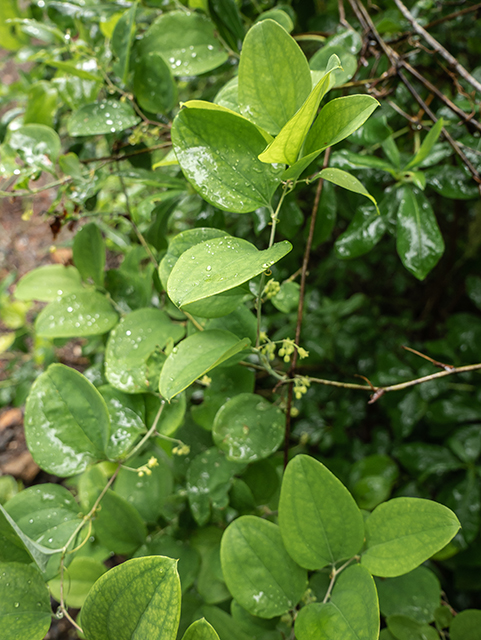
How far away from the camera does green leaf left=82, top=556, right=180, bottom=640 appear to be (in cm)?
38

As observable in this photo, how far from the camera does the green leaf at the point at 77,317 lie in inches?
26.5

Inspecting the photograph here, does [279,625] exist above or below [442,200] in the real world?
below

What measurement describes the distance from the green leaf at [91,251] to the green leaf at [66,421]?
0.77 feet

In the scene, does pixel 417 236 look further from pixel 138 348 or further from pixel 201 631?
pixel 201 631

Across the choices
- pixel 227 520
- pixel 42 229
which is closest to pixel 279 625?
pixel 227 520

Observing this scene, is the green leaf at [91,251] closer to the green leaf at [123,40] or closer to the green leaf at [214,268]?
the green leaf at [123,40]

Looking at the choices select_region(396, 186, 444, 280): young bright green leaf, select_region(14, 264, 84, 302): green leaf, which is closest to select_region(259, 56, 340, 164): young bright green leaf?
select_region(396, 186, 444, 280): young bright green leaf

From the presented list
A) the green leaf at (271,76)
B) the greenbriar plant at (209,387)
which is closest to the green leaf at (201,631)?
the greenbriar plant at (209,387)

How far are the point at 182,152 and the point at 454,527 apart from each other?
1.67 feet

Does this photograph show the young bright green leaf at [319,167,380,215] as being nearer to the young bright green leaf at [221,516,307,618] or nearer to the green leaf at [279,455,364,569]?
the green leaf at [279,455,364,569]

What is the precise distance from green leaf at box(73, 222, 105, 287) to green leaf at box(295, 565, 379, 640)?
0.60 metres

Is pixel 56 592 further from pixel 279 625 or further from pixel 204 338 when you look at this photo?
pixel 204 338

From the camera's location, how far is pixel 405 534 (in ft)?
1.58

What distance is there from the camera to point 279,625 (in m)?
0.60
